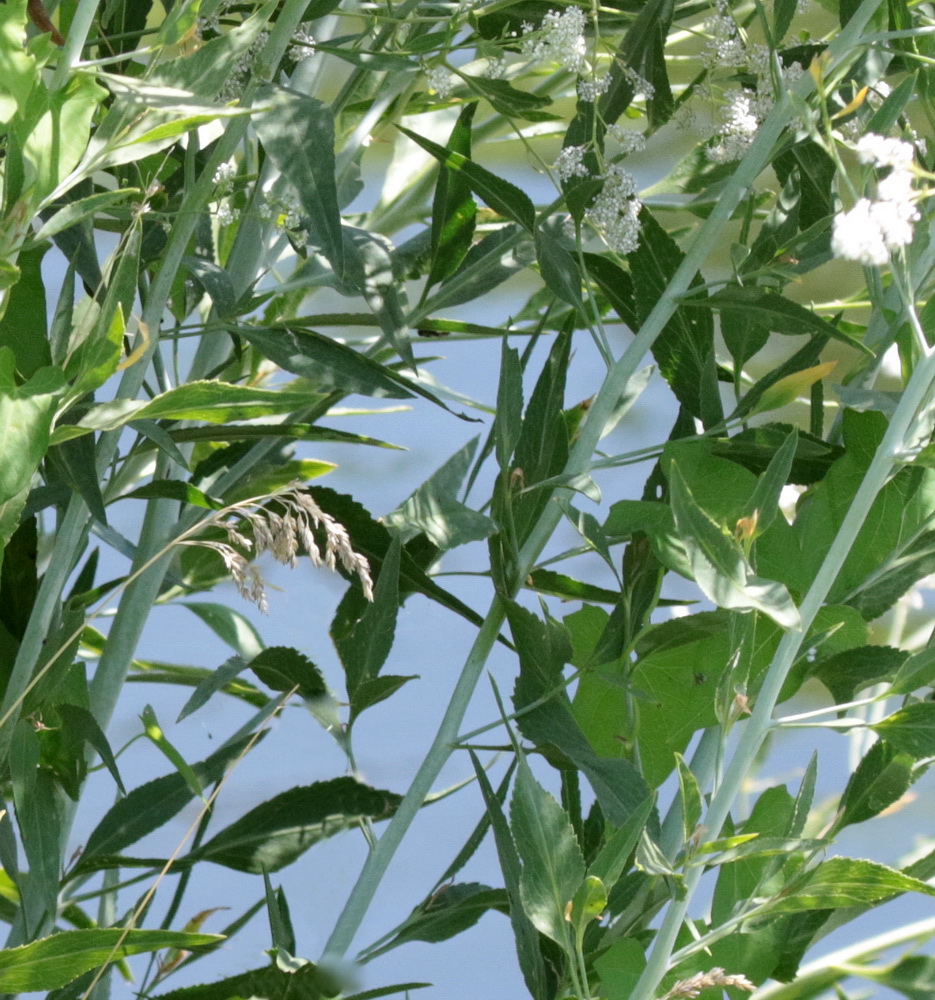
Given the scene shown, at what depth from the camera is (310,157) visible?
0.35 m

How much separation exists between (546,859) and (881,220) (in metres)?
0.19

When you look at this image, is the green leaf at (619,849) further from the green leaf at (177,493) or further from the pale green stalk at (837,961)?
the pale green stalk at (837,961)

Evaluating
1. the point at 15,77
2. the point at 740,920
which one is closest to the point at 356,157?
the point at 15,77

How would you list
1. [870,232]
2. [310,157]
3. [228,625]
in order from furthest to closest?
[228,625], [310,157], [870,232]

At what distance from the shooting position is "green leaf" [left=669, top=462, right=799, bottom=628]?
297 mm

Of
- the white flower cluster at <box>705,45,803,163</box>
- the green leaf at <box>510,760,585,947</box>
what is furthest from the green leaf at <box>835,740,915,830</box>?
the white flower cluster at <box>705,45,803,163</box>

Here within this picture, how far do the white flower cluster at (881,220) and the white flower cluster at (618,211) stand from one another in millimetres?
131

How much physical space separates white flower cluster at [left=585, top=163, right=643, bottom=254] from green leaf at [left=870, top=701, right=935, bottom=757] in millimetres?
172

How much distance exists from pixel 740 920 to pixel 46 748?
259mm

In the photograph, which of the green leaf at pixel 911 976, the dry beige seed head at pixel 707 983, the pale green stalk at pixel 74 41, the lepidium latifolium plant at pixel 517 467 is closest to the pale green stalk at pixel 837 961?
the lepidium latifolium plant at pixel 517 467

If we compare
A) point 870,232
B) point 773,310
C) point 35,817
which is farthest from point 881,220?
point 35,817

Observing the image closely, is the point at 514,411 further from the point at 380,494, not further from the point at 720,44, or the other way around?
the point at 380,494

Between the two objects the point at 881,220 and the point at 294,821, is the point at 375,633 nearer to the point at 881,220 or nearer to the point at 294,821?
the point at 294,821

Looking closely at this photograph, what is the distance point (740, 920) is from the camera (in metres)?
0.32
